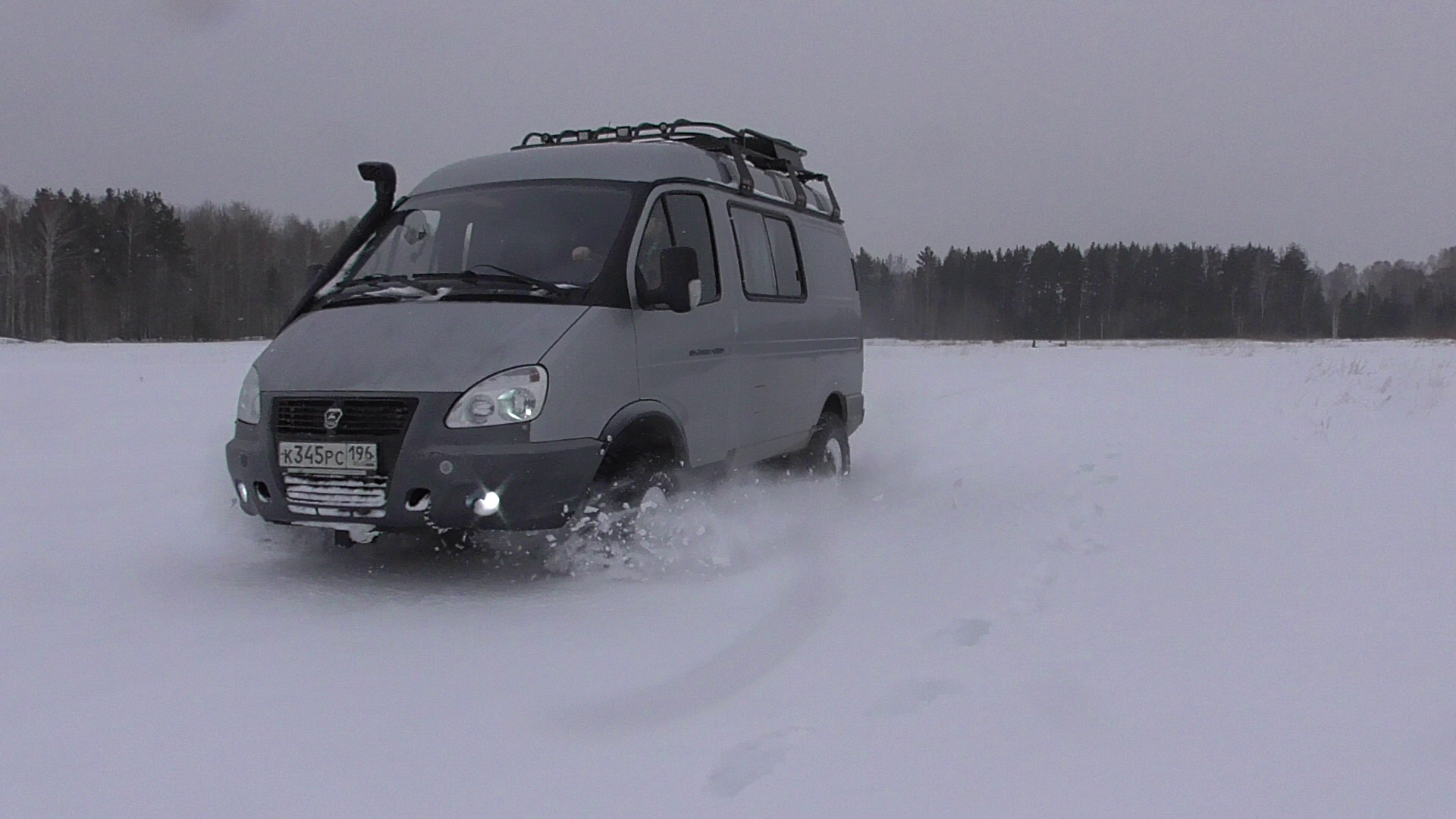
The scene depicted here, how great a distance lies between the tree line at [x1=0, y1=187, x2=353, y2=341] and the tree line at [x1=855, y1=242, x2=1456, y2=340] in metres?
50.7

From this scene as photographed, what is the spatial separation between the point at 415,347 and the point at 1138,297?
108m

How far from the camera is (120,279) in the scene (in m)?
65.4

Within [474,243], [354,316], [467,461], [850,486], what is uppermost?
[474,243]

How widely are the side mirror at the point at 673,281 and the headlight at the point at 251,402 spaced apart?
1.85m

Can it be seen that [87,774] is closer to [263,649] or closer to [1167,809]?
[263,649]

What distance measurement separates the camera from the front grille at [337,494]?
4.48 meters

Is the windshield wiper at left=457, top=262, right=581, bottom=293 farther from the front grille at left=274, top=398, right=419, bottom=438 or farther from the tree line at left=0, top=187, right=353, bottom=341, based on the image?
the tree line at left=0, top=187, right=353, bottom=341

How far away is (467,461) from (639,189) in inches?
76.3

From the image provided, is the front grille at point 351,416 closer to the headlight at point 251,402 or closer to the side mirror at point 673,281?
the headlight at point 251,402

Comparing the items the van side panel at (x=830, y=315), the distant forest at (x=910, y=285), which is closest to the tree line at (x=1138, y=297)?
the distant forest at (x=910, y=285)

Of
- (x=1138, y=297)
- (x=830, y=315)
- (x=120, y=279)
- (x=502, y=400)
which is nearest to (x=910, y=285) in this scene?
(x=1138, y=297)

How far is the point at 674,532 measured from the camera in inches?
202

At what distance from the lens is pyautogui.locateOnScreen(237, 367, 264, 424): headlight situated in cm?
486

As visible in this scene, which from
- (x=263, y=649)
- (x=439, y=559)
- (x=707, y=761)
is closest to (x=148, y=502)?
(x=439, y=559)
